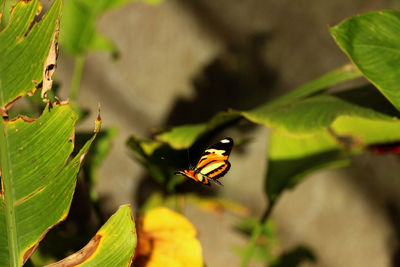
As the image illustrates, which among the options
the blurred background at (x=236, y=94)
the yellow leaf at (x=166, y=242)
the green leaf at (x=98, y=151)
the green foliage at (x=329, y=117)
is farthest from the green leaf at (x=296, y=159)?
the blurred background at (x=236, y=94)

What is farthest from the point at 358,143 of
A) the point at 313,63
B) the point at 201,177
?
the point at 313,63

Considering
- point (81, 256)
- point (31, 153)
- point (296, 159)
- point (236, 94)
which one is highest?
point (31, 153)

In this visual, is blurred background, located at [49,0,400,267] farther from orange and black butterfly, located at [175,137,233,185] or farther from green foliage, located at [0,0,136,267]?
orange and black butterfly, located at [175,137,233,185]

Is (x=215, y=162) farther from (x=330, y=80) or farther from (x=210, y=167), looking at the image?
(x=330, y=80)

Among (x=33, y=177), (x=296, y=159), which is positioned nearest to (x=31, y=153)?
(x=33, y=177)

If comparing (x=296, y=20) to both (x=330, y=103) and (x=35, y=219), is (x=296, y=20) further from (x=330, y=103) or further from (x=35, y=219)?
(x=35, y=219)

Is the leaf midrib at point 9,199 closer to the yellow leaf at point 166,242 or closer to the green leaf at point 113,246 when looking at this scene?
the green leaf at point 113,246

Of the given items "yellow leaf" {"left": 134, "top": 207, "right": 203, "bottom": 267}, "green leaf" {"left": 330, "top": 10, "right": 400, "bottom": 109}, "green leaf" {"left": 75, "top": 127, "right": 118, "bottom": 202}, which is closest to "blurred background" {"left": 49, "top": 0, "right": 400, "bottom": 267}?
"green leaf" {"left": 75, "top": 127, "right": 118, "bottom": 202}
